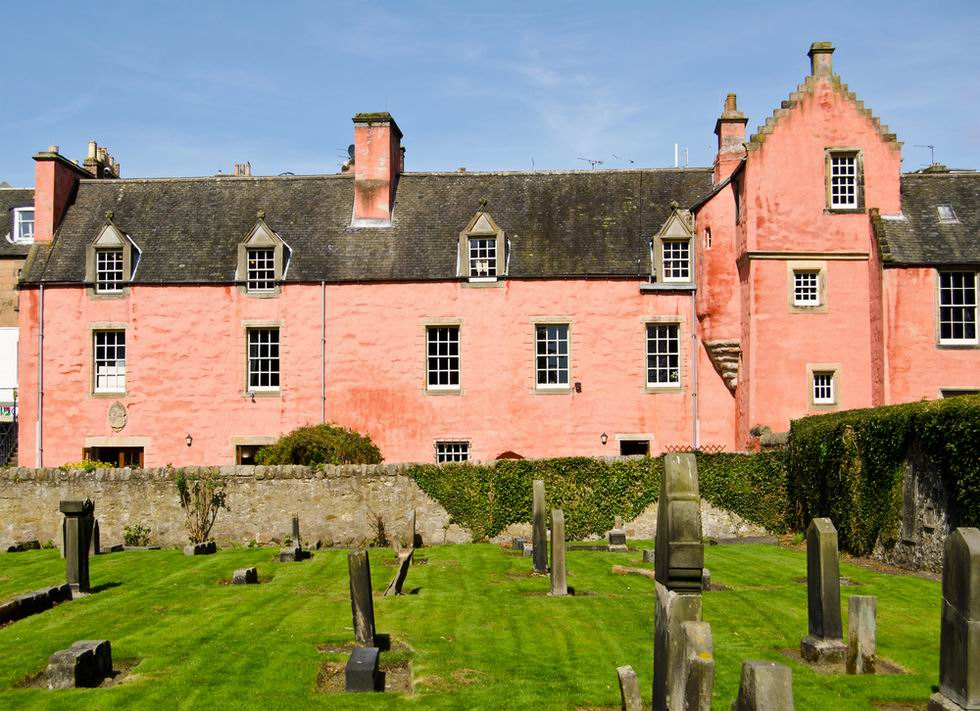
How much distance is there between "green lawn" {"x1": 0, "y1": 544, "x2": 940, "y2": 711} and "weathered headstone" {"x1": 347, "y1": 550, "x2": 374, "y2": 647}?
1.36 feet

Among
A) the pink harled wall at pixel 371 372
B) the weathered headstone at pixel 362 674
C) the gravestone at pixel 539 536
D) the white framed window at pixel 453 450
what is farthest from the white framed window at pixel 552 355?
the weathered headstone at pixel 362 674

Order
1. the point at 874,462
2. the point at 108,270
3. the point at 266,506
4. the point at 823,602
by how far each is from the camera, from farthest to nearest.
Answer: the point at 108,270 < the point at 266,506 < the point at 874,462 < the point at 823,602

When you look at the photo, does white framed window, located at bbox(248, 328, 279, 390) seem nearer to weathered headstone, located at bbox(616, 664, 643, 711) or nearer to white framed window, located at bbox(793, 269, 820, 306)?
white framed window, located at bbox(793, 269, 820, 306)

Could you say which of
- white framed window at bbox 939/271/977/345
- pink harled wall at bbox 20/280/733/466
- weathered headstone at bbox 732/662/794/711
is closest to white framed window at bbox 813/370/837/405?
pink harled wall at bbox 20/280/733/466

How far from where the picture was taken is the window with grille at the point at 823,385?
31094 mm

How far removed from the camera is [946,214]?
103ft

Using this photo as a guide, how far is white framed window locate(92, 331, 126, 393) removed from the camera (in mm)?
34125

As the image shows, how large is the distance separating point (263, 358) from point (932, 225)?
21443mm

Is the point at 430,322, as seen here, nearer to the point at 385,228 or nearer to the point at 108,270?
the point at 385,228

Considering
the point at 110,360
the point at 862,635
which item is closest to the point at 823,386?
the point at 862,635

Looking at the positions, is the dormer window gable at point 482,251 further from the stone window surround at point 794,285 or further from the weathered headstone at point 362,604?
the weathered headstone at point 362,604

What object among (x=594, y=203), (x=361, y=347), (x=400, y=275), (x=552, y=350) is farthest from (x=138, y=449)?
(x=594, y=203)

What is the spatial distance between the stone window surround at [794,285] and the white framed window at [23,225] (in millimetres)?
29126

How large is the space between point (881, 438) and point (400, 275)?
1687 cm
